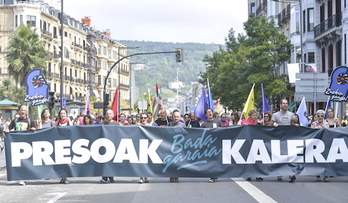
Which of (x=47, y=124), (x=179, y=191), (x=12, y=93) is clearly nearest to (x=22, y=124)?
(x=47, y=124)

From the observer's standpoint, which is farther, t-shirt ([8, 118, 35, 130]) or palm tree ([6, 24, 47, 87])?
palm tree ([6, 24, 47, 87])

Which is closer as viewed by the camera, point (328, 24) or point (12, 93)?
point (328, 24)

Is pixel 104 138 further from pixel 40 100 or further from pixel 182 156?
pixel 40 100

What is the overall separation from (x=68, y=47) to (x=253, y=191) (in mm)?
73808

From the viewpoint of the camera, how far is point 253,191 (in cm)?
1224

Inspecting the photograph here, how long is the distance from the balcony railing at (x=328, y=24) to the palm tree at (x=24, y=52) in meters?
25.8

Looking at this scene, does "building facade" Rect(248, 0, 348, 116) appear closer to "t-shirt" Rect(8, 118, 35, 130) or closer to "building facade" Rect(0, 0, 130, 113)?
"building facade" Rect(0, 0, 130, 113)

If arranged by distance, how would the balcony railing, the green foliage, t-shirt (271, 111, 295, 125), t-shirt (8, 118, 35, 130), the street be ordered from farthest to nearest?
the green foliage
the balcony railing
t-shirt (271, 111, 295, 125)
t-shirt (8, 118, 35, 130)
the street

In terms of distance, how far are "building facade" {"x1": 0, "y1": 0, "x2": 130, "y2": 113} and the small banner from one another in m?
43.4

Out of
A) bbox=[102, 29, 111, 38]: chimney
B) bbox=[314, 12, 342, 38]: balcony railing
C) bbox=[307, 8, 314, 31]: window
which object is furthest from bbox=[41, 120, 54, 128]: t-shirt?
bbox=[102, 29, 111, 38]: chimney

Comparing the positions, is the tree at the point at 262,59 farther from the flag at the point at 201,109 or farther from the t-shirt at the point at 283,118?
the t-shirt at the point at 283,118

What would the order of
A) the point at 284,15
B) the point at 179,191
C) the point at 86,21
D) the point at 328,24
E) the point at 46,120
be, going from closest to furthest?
the point at 179,191 < the point at 46,120 < the point at 328,24 < the point at 284,15 < the point at 86,21

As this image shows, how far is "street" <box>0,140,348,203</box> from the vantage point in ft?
37.0

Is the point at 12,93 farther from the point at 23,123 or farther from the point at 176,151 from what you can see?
the point at 176,151
